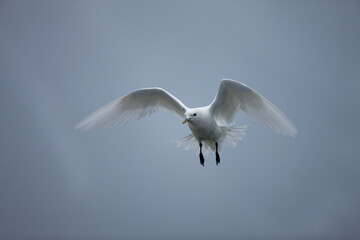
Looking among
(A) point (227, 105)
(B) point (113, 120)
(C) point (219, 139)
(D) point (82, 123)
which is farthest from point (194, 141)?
(D) point (82, 123)

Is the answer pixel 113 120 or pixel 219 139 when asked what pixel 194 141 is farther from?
pixel 113 120

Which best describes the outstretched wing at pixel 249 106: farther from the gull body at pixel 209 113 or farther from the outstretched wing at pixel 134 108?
the outstretched wing at pixel 134 108

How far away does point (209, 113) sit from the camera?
6.26m

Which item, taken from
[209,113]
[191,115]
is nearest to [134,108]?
[191,115]

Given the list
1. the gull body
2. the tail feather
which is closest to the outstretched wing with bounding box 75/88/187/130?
the gull body

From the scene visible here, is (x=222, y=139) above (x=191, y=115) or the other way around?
the other way around

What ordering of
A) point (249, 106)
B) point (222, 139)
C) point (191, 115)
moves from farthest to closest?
point (222, 139) < point (249, 106) < point (191, 115)

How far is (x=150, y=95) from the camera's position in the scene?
6660 mm

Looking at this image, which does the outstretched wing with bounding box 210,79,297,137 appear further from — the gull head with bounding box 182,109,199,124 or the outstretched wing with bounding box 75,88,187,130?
the outstretched wing with bounding box 75,88,187,130

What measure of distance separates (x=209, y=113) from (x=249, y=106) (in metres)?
0.62

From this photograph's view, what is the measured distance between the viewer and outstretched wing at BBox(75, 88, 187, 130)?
645 cm

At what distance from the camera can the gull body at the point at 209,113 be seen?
6.05 meters

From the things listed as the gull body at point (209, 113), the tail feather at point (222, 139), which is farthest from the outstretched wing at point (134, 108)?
the tail feather at point (222, 139)

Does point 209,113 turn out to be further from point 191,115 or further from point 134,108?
point 134,108
